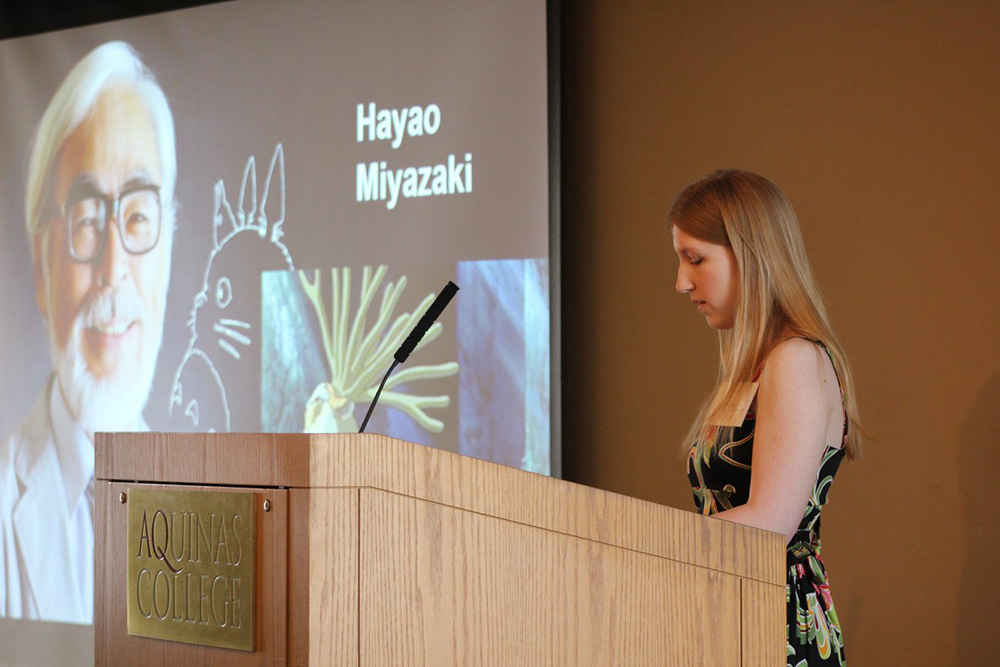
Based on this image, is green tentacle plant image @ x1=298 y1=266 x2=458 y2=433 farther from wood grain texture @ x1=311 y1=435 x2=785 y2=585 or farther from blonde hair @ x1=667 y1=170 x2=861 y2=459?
wood grain texture @ x1=311 y1=435 x2=785 y2=585

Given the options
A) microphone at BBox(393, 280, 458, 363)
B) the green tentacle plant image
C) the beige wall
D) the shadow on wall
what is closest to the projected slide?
the green tentacle plant image

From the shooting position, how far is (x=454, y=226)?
11.2ft

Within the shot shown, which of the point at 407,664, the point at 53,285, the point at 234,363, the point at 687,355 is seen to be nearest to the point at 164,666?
the point at 407,664

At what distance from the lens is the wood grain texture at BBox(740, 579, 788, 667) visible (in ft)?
3.95

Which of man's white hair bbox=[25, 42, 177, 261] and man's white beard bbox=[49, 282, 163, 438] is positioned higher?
man's white hair bbox=[25, 42, 177, 261]

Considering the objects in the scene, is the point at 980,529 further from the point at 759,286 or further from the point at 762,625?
the point at 762,625

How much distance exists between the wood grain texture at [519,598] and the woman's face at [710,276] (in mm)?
649

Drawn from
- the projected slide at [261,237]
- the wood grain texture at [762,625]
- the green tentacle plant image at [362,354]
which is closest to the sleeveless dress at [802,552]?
the wood grain texture at [762,625]

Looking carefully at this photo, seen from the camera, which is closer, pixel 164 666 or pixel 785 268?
pixel 164 666

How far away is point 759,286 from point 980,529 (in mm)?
1516

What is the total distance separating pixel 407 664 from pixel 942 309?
7.57ft

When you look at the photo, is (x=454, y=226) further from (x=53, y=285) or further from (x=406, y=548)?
(x=406, y=548)

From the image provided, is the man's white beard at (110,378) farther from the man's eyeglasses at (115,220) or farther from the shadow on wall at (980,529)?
the shadow on wall at (980,529)

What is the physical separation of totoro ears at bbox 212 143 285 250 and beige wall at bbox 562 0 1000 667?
3.39 ft
